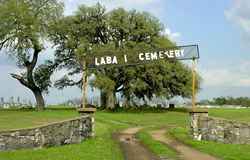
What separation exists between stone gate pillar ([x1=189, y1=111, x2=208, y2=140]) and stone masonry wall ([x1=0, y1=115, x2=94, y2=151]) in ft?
17.6

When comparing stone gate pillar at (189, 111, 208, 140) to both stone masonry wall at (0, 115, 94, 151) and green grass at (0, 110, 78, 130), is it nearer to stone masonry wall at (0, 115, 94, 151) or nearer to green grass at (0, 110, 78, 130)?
stone masonry wall at (0, 115, 94, 151)

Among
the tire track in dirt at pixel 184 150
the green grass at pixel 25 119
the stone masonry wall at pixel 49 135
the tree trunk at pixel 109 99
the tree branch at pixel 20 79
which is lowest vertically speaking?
the tire track in dirt at pixel 184 150

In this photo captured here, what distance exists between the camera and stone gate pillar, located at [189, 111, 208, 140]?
93.9 feet

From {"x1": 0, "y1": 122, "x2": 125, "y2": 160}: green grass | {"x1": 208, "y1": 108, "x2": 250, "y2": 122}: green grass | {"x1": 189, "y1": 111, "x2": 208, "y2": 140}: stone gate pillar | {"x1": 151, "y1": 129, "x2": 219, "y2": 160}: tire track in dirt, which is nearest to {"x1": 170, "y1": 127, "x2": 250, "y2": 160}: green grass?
{"x1": 151, "y1": 129, "x2": 219, "y2": 160}: tire track in dirt

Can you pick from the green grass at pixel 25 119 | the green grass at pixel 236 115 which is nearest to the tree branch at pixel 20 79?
the green grass at pixel 25 119

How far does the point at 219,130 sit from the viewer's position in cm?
2728

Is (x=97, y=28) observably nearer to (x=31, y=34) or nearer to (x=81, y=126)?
(x=31, y=34)

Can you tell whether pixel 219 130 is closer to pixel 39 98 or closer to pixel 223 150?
pixel 223 150

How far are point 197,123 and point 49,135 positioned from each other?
8620 mm

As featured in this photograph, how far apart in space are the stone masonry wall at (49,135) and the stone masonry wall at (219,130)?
5.56 meters

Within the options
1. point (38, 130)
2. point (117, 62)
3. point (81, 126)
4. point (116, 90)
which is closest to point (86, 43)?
point (116, 90)

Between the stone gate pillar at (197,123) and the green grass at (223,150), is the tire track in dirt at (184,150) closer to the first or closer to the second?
the green grass at (223,150)

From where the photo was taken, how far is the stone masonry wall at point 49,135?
22.0 metres

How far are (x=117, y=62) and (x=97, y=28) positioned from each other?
110 feet
